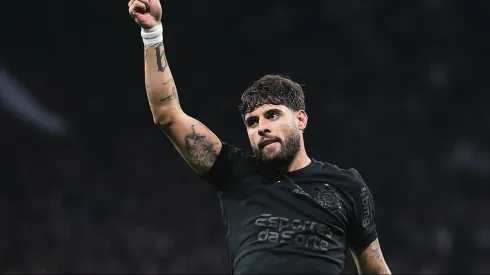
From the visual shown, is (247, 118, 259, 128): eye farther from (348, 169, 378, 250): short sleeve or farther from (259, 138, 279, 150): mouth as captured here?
(348, 169, 378, 250): short sleeve

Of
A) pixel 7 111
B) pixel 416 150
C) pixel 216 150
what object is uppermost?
pixel 216 150

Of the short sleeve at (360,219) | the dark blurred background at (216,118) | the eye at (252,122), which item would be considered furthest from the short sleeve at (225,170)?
the dark blurred background at (216,118)

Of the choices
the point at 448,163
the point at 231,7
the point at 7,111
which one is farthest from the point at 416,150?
the point at 7,111

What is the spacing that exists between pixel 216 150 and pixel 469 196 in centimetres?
337

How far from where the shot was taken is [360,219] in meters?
1.96

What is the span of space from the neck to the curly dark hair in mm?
150

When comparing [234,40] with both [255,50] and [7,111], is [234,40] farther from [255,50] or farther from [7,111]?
[7,111]

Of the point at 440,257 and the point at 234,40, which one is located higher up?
the point at 234,40

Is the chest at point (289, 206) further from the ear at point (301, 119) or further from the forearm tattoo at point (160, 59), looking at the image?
the forearm tattoo at point (160, 59)

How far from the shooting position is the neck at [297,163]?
6.39ft

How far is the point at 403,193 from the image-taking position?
186 inches

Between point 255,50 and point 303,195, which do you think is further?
point 255,50

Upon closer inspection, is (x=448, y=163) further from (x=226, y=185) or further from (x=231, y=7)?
(x=226, y=185)

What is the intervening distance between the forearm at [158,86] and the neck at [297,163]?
0.40 m
